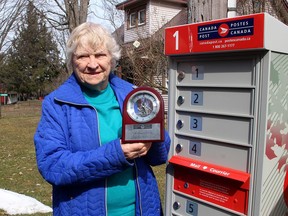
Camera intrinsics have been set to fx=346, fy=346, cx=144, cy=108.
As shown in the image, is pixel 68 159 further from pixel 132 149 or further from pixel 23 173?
pixel 23 173

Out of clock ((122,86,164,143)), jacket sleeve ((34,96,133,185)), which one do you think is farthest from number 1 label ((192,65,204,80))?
jacket sleeve ((34,96,133,185))

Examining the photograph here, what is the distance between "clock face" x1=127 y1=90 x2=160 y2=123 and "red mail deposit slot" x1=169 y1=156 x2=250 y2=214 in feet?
1.80

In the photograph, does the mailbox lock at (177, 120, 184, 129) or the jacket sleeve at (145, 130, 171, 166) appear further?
the mailbox lock at (177, 120, 184, 129)

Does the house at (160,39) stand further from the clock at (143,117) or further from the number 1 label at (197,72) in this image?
the clock at (143,117)

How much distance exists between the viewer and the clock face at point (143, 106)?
71.8 inches

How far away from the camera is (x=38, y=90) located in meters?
39.0

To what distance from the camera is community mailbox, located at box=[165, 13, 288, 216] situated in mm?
1842

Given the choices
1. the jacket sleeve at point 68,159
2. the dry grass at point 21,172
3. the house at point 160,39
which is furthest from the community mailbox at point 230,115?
the dry grass at point 21,172

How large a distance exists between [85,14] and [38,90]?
29597 millimetres

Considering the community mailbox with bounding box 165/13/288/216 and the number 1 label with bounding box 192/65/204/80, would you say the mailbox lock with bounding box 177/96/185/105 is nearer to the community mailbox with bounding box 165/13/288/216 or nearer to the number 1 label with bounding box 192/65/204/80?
the community mailbox with bounding box 165/13/288/216

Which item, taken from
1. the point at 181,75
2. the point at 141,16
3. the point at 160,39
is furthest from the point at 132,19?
the point at 181,75

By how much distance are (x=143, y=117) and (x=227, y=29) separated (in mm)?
675

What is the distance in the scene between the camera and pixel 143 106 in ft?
6.08

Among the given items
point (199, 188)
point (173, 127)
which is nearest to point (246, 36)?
point (173, 127)
